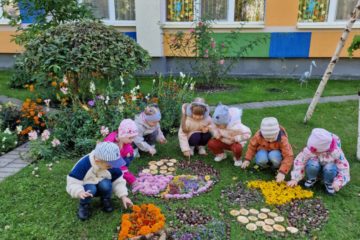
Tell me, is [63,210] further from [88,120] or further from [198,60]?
[198,60]

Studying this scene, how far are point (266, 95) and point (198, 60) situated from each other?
194 centimetres

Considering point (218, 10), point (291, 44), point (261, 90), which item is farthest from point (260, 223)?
point (218, 10)

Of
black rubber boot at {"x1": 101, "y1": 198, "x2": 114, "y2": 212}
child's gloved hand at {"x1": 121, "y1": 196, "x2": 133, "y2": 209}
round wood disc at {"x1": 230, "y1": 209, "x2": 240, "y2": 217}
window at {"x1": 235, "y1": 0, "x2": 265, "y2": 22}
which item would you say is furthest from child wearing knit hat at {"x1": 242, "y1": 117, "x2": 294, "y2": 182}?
window at {"x1": 235, "y1": 0, "x2": 265, "y2": 22}

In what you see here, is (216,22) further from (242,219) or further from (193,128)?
(242,219)

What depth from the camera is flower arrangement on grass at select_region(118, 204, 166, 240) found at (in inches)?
111

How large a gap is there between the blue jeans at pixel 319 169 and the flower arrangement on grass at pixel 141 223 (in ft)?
5.63

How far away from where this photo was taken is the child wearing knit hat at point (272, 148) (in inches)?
150

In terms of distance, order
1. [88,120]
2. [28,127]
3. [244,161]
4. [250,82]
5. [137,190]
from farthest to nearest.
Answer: [250,82], [28,127], [88,120], [244,161], [137,190]

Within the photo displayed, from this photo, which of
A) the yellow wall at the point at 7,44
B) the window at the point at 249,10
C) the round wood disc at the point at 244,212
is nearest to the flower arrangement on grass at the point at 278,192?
the round wood disc at the point at 244,212

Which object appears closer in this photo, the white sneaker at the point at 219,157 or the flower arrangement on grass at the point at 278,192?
the flower arrangement on grass at the point at 278,192

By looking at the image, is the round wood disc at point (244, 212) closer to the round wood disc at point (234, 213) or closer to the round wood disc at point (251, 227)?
the round wood disc at point (234, 213)

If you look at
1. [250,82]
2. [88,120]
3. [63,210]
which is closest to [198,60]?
[250,82]

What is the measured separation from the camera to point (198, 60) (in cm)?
855

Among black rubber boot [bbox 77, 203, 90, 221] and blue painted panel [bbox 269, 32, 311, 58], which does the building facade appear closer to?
blue painted panel [bbox 269, 32, 311, 58]
